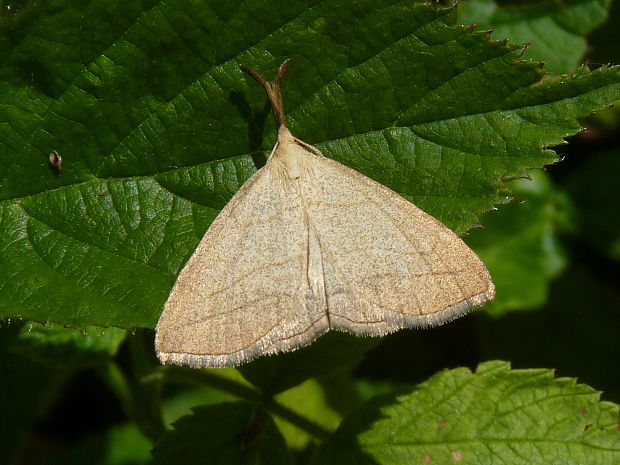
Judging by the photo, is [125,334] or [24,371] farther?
[24,371]

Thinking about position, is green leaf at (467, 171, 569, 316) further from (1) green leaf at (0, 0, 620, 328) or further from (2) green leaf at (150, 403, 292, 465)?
(1) green leaf at (0, 0, 620, 328)

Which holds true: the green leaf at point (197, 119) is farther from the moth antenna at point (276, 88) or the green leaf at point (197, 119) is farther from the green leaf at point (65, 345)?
the green leaf at point (65, 345)

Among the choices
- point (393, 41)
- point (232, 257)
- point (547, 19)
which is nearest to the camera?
point (393, 41)

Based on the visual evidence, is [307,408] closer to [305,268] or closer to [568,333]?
[305,268]

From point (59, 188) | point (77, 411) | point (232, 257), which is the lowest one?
point (77, 411)

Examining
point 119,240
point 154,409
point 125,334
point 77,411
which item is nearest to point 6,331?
point 125,334

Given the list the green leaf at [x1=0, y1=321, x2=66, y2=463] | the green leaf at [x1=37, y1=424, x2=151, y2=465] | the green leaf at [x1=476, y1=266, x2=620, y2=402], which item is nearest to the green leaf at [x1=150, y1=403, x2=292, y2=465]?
the green leaf at [x1=37, y1=424, x2=151, y2=465]

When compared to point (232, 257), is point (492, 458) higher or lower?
lower

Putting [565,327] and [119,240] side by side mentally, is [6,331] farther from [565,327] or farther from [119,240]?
[565,327]
